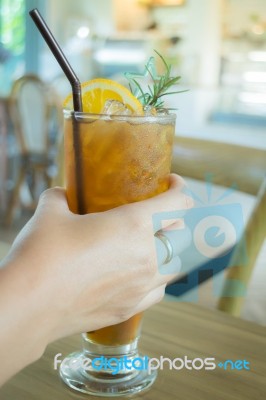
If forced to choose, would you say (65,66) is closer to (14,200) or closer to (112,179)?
(112,179)

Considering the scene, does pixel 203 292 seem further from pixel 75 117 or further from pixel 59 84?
pixel 59 84

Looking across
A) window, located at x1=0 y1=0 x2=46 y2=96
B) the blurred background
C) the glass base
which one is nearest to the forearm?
the glass base

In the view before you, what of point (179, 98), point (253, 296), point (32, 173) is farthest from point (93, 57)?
point (253, 296)

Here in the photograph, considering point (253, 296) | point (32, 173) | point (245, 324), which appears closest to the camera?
point (245, 324)

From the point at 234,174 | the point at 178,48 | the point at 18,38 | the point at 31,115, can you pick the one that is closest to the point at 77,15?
the point at 18,38

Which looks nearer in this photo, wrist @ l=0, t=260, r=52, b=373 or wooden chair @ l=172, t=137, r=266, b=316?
wrist @ l=0, t=260, r=52, b=373

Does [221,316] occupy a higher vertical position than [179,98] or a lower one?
higher

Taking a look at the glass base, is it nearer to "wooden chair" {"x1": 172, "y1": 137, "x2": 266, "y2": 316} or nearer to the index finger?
the index finger
